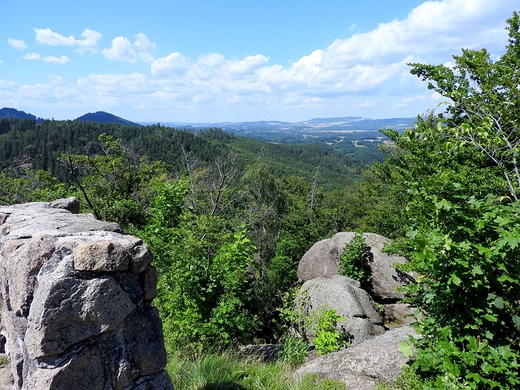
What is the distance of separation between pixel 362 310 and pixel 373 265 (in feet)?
10.5

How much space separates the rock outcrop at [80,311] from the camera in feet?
10.2

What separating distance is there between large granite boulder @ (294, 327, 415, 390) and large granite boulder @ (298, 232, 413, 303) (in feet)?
21.2

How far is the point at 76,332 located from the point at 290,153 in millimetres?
171535

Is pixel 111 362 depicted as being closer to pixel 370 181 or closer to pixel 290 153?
pixel 370 181

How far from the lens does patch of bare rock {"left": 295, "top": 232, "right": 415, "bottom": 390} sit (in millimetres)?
5434

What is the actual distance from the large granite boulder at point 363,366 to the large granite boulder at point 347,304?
3361 mm

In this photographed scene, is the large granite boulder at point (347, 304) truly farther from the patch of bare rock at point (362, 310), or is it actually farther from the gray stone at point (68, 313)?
the gray stone at point (68, 313)

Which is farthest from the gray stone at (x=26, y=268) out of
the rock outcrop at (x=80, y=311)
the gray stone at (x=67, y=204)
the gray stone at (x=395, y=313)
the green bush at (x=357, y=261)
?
the green bush at (x=357, y=261)

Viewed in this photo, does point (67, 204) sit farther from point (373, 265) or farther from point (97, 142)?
point (97, 142)

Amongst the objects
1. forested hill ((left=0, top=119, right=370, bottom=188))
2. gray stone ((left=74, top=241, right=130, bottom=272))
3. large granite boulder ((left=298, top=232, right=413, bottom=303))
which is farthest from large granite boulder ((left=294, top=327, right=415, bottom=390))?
forested hill ((left=0, top=119, right=370, bottom=188))

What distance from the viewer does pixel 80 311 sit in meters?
3.17

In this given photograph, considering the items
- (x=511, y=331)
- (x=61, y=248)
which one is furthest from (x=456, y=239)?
(x=61, y=248)

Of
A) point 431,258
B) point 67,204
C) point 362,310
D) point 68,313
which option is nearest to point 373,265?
point 362,310

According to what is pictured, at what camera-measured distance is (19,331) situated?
3475mm
